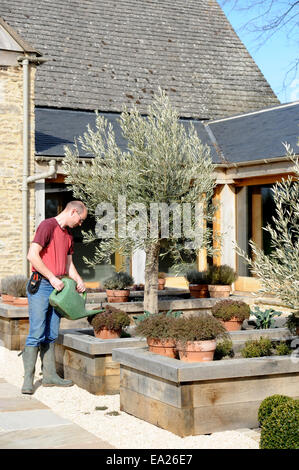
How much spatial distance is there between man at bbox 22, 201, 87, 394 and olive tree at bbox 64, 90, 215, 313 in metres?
2.27

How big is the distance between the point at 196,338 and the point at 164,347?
0.41 metres

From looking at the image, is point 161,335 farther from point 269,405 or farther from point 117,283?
point 117,283

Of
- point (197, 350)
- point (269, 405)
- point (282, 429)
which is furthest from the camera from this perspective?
point (197, 350)

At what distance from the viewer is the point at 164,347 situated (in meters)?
6.17

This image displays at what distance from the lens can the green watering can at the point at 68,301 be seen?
6758 millimetres

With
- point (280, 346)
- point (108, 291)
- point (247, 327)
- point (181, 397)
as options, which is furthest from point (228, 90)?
point (181, 397)

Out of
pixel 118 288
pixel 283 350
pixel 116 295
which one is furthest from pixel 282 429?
pixel 118 288

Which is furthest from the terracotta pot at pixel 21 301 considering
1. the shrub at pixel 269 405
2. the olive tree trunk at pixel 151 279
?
the shrub at pixel 269 405

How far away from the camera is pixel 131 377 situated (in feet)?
20.1

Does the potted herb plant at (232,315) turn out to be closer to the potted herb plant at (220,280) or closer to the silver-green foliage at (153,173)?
the silver-green foliage at (153,173)

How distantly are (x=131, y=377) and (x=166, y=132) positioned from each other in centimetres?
429

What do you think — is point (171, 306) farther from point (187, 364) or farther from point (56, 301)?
point (187, 364)

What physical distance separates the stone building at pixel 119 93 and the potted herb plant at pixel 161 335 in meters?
7.44

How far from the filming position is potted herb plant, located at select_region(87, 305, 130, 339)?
24.5 ft
